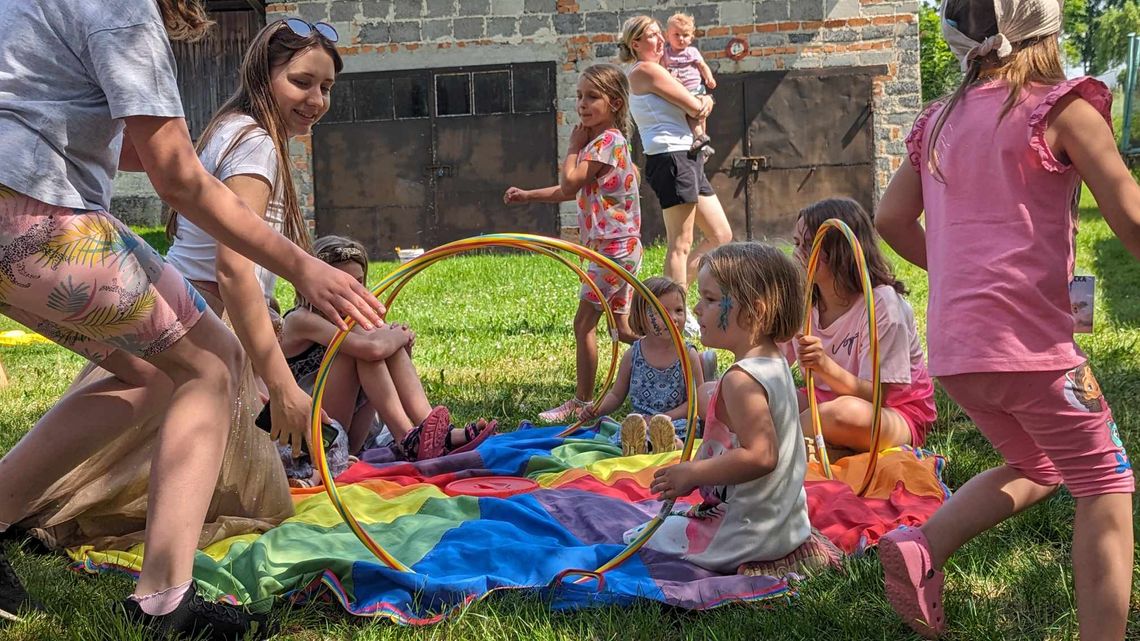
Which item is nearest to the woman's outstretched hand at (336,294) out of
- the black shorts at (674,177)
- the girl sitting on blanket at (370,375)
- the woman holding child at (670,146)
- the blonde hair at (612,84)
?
the girl sitting on blanket at (370,375)

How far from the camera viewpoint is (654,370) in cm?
488

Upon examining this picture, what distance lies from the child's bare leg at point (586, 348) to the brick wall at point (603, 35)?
931cm

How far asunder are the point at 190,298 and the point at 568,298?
6485mm

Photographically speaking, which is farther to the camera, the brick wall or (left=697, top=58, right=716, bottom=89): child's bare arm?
the brick wall

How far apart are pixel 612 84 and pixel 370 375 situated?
195 centimetres

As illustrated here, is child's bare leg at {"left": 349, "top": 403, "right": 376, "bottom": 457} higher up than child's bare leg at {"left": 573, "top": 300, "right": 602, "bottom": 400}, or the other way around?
child's bare leg at {"left": 573, "top": 300, "right": 602, "bottom": 400}

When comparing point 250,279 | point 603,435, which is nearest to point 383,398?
point 603,435

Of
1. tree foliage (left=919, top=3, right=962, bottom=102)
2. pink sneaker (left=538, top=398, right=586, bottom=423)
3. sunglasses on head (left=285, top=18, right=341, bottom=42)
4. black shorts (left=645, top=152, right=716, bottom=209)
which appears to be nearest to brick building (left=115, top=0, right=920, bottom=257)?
black shorts (left=645, top=152, right=716, bottom=209)

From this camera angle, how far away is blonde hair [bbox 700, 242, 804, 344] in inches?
118

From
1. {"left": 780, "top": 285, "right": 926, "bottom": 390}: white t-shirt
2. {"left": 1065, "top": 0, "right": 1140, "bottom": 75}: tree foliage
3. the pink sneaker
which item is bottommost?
the pink sneaker

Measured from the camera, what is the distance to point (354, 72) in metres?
14.9

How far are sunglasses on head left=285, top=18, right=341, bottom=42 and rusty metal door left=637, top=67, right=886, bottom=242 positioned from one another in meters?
11.0

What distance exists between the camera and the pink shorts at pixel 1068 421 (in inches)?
93.9

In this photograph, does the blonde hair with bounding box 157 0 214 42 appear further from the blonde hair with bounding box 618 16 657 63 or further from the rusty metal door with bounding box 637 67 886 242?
the rusty metal door with bounding box 637 67 886 242
